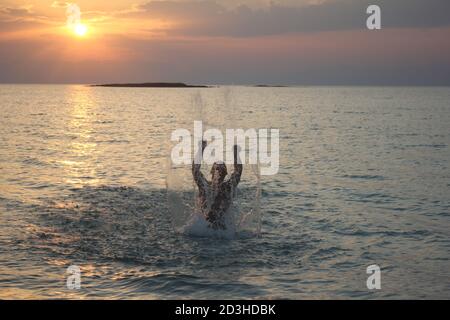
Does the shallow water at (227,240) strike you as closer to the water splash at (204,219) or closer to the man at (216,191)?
the water splash at (204,219)

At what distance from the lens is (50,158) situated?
44.9 metres

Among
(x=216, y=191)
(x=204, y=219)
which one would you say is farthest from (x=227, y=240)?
(x=216, y=191)

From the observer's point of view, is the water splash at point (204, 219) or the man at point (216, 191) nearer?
the man at point (216, 191)

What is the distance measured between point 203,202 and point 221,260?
3.40 m

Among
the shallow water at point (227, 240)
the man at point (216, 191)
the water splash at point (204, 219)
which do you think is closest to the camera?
the shallow water at point (227, 240)

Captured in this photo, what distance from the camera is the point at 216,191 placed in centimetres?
1878

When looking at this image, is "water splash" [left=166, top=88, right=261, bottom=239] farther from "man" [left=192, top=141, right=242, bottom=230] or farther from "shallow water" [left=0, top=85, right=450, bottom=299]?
"shallow water" [left=0, top=85, right=450, bottom=299]

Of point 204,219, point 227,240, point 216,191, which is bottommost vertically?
point 227,240

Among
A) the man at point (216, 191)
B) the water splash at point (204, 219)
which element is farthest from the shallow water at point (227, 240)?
the man at point (216, 191)

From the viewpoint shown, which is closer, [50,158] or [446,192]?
[446,192]

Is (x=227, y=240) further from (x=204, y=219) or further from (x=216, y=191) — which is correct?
(x=216, y=191)

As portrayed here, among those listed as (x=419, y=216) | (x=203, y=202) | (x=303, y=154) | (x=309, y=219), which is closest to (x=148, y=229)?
(x=203, y=202)

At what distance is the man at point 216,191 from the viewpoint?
18469 mm
